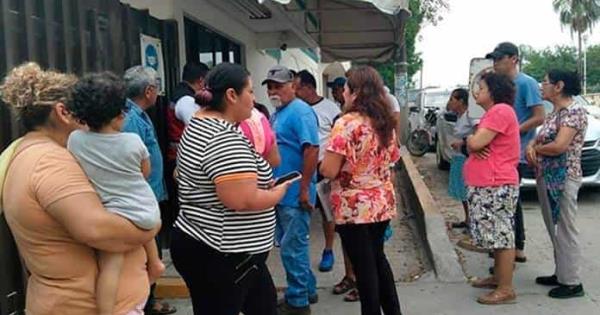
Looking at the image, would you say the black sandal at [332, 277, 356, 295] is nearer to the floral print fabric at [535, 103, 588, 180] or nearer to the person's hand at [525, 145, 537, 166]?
the person's hand at [525, 145, 537, 166]

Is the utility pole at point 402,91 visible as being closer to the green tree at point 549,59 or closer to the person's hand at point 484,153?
the person's hand at point 484,153

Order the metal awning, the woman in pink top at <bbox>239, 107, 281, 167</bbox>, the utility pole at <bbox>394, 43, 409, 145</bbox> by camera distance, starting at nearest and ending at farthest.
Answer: the woman in pink top at <bbox>239, 107, 281, 167</bbox> < the metal awning < the utility pole at <bbox>394, 43, 409, 145</bbox>

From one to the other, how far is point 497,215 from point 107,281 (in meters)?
3.08

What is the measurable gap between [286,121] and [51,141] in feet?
7.00

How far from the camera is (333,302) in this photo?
4.85 metres

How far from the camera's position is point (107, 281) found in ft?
7.43

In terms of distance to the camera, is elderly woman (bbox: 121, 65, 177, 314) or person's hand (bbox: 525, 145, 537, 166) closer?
elderly woman (bbox: 121, 65, 177, 314)

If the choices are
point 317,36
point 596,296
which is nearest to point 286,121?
point 596,296

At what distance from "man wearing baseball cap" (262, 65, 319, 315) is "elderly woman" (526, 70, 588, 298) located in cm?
180

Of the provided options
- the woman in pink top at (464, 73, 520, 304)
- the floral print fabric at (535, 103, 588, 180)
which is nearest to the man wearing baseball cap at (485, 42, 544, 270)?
the floral print fabric at (535, 103, 588, 180)

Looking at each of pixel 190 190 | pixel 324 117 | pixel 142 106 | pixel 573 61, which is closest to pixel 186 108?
pixel 142 106

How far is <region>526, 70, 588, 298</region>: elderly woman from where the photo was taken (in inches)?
181

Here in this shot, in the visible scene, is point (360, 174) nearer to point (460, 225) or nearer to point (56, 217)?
point (56, 217)


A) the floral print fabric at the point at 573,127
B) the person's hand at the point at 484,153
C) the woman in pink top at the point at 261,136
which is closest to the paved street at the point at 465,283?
the floral print fabric at the point at 573,127
